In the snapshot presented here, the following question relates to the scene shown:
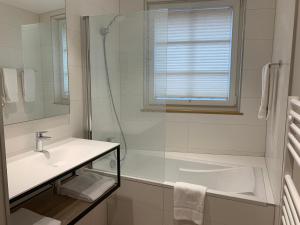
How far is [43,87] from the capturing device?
66.1 inches

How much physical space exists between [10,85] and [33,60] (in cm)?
25

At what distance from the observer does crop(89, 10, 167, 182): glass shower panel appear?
2158 mm

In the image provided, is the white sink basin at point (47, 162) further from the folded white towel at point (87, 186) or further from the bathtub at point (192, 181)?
the bathtub at point (192, 181)

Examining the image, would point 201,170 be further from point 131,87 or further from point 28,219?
point 28,219

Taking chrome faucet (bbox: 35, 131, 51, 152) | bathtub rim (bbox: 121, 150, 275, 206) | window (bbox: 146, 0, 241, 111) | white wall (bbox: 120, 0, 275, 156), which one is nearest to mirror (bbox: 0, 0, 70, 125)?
chrome faucet (bbox: 35, 131, 51, 152)

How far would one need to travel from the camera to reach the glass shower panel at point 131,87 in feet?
7.08

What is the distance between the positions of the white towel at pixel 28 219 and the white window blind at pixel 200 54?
1678 mm

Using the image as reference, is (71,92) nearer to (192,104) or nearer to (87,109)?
(87,109)

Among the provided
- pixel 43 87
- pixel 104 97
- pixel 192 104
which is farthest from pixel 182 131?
pixel 43 87

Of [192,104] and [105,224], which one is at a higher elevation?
[192,104]

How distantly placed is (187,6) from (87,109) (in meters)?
1.52

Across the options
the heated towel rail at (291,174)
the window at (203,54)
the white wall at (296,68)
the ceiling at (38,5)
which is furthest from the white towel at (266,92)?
the ceiling at (38,5)

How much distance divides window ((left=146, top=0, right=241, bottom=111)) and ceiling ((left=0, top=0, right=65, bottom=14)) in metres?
1.01

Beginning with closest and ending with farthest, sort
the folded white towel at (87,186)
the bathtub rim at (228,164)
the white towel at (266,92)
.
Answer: the folded white towel at (87,186)
the bathtub rim at (228,164)
the white towel at (266,92)
